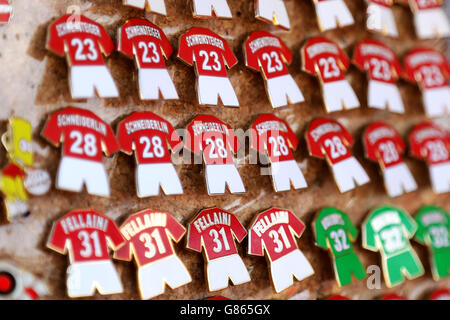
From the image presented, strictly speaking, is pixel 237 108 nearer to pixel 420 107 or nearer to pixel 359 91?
pixel 359 91

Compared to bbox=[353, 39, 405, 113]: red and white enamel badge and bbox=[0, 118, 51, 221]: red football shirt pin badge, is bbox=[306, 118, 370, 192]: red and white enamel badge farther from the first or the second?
bbox=[0, 118, 51, 221]: red football shirt pin badge

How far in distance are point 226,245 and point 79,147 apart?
1.86 ft

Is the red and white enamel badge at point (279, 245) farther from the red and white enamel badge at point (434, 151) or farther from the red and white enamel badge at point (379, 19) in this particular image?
the red and white enamel badge at point (379, 19)

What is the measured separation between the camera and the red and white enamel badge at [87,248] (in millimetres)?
1388

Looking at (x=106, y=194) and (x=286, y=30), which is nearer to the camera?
(x=106, y=194)

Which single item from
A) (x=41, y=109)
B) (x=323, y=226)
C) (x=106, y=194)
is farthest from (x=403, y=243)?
(x=41, y=109)

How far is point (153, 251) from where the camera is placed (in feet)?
4.99

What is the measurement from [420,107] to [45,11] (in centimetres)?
167

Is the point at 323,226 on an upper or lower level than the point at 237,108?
lower

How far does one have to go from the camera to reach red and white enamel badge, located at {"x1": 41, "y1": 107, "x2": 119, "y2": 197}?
1.39 metres

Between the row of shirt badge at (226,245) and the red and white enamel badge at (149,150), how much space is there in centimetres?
9

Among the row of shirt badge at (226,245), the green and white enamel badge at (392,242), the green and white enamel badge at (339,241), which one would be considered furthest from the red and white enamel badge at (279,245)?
the green and white enamel badge at (392,242)

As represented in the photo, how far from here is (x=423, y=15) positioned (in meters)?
2.27

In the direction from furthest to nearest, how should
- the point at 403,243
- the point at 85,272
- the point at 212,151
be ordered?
the point at 403,243, the point at 212,151, the point at 85,272
